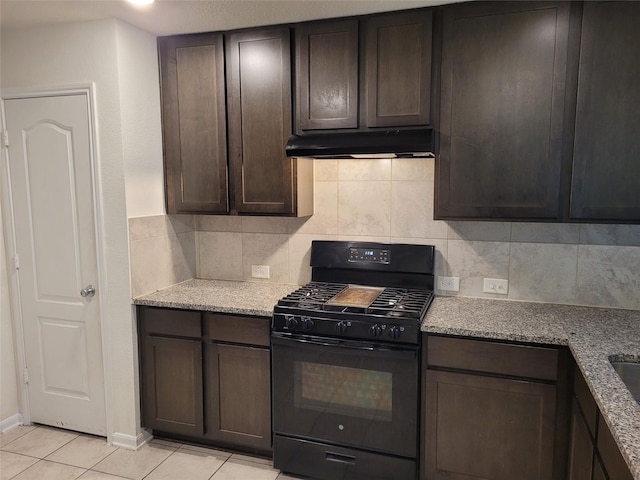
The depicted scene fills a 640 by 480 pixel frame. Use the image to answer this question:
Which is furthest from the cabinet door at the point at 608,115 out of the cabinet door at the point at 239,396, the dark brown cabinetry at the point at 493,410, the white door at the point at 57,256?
the white door at the point at 57,256

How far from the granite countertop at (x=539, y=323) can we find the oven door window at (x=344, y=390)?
1.17ft

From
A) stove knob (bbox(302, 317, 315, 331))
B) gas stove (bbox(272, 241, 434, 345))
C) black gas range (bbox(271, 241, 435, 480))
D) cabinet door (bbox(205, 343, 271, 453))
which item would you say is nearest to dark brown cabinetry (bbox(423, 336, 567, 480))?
black gas range (bbox(271, 241, 435, 480))

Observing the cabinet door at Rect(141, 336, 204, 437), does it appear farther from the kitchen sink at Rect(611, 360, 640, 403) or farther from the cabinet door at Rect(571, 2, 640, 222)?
the cabinet door at Rect(571, 2, 640, 222)

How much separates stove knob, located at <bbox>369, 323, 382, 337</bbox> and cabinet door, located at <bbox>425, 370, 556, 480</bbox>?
303 mm

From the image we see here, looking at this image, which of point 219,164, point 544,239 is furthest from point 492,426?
point 219,164

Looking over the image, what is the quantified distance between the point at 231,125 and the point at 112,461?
2093mm

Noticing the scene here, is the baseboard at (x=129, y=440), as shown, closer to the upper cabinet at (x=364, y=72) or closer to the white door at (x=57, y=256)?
the white door at (x=57, y=256)

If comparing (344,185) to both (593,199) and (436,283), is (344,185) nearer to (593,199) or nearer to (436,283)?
(436,283)

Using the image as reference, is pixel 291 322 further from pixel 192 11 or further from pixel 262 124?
pixel 192 11

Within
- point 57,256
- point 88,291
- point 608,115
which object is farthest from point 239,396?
point 608,115

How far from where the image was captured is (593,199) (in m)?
2.17

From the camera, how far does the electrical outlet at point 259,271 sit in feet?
10.4

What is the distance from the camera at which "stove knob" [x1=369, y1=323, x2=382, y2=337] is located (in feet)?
7.45

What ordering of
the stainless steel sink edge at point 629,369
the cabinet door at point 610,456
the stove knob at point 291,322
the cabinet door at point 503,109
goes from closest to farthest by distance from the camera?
the cabinet door at point 610,456 → the stainless steel sink edge at point 629,369 → the cabinet door at point 503,109 → the stove knob at point 291,322
